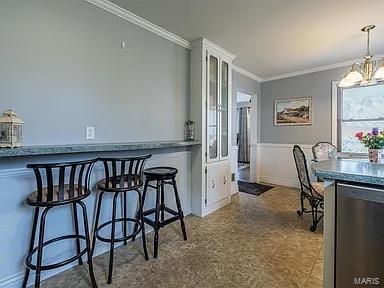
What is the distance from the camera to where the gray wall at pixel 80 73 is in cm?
171

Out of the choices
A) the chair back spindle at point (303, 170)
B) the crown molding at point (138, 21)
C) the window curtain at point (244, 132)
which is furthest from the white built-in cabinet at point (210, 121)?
the window curtain at point (244, 132)

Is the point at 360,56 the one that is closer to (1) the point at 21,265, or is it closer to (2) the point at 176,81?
(2) the point at 176,81

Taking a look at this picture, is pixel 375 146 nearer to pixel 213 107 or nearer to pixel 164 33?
pixel 213 107

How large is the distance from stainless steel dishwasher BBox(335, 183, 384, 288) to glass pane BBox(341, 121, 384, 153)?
11.3 ft

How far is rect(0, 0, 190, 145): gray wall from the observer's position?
5.61 feet

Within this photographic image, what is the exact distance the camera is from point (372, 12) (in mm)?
2396

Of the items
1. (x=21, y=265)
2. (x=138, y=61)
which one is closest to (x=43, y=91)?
(x=138, y=61)

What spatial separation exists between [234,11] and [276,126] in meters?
3.27

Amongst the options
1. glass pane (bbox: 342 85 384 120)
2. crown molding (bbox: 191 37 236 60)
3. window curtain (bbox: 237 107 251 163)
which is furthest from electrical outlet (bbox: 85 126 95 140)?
window curtain (bbox: 237 107 251 163)

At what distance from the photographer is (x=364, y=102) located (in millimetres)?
3955

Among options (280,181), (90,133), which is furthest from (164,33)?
(280,181)

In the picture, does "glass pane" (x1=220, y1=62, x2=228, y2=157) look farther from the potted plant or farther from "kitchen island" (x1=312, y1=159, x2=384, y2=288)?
"kitchen island" (x1=312, y1=159, x2=384, y2=288)

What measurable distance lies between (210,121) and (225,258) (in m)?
1.88

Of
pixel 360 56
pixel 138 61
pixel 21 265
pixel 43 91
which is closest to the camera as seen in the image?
pixel 21 265
